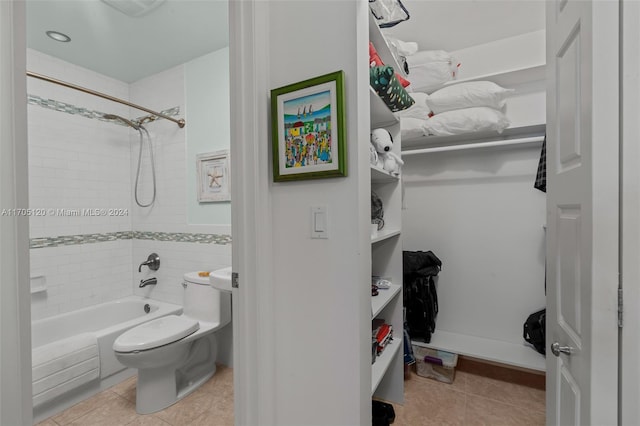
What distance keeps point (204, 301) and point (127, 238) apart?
1303mm

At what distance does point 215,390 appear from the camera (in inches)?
76.4

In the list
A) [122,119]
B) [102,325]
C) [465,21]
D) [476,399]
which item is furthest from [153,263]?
[465,21]

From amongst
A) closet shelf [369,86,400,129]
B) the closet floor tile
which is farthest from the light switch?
the closet floor tile

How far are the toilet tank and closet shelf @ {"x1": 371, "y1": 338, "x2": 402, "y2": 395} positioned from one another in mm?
1162

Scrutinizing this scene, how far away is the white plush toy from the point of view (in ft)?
4.55

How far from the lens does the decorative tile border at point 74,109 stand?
215 centimetres

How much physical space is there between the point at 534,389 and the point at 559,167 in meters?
1.72

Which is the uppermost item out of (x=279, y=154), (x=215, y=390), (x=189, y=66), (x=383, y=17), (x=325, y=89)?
(x=189, y=66)

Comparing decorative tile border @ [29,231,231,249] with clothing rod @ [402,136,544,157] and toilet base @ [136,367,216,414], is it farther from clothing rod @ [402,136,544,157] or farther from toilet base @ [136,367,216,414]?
clothing rod @ [402,136,544,157]

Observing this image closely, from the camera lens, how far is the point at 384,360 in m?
1.41

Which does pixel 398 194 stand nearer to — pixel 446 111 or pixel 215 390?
pixel 446 111

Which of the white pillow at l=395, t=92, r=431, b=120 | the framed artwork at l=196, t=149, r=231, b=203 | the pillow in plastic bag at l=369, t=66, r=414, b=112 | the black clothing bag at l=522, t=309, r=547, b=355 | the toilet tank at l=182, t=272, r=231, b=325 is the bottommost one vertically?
the black clothing bag at l=522, t=309, r=547, b=355

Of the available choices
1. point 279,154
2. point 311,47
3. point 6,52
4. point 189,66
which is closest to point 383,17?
point 311,47

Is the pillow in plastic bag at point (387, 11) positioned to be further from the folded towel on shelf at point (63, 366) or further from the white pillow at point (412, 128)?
the folded towel on shelf at point (63, 366)
